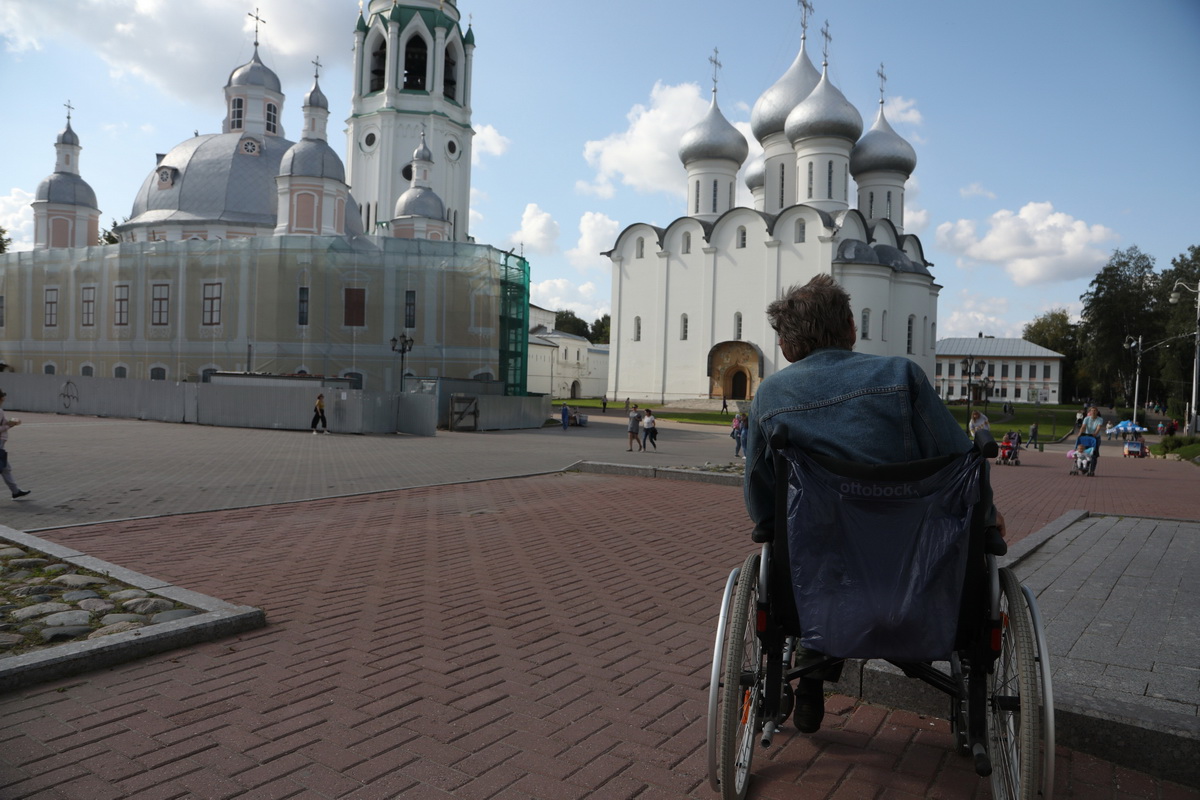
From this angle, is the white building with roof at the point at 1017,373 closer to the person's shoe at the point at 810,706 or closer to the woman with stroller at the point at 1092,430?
the woman with stroller at the point at 1092,430

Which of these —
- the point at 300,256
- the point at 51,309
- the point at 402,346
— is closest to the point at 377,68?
the point at 300,256

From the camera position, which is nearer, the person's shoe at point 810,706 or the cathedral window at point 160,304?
the person's shoe at point 810,706

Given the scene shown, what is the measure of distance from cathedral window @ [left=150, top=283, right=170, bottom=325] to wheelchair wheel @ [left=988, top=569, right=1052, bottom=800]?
45628 millimetres

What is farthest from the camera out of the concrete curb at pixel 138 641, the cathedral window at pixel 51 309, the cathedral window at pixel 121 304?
the cathedral window at pixel 51 309

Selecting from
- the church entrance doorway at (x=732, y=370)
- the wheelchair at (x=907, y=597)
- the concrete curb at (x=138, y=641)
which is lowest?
the concrete curb at (x=138, y=641)

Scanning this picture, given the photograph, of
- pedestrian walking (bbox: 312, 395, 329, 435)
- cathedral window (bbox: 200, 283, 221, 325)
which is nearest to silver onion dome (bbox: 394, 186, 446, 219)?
cathedral window (bbox: 200, 283, 221, 325)

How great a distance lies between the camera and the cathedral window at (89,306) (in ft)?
147

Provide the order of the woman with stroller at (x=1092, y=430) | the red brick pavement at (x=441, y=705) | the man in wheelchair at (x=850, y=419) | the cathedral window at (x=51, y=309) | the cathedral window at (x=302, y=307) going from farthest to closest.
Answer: the cathedral window at (x=51, y=309), the cathedral window at (x=302, y=307), the woman with stroller at (x=1092, y=430), the red brick pavement at (x=441, y=705), the man in wheelchair at (x=850, y=419)

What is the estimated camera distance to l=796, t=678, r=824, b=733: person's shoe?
320cm

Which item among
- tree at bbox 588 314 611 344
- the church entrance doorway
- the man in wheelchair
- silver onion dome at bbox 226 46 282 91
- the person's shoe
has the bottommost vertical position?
the person's shoe

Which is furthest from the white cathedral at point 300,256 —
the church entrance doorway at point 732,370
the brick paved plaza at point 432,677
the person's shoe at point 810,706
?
the person's shoe at point 810,706

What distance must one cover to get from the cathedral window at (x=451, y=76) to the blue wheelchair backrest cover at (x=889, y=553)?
61.5 meters

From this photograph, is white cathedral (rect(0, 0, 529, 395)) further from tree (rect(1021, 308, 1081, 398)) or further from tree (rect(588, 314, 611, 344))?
tree (rect(1021, 308, 1081, 398))

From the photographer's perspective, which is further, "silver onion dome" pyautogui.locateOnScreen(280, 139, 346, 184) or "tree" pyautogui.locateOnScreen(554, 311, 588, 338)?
"tree" pyautogui.locateOnScreen(554, 311, 588, 338)
